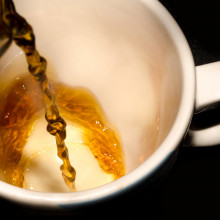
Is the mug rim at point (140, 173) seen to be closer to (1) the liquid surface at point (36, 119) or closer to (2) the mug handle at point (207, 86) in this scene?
(2) the mug handle at point (207, 86)

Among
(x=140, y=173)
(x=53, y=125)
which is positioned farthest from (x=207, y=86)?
(x=53, y=125)

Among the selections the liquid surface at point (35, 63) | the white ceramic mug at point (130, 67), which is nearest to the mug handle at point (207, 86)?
the white ceramic mug at point (130, 67)

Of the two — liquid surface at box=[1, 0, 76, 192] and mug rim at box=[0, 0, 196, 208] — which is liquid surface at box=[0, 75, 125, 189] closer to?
liquid surface at box=[1, 0, 76, 192]

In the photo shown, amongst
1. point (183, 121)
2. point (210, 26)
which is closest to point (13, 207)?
point (183, 121)

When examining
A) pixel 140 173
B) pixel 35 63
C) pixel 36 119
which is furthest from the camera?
pixel 36 119

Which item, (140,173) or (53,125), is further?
(53,125)

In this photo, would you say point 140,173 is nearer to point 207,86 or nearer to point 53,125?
point 207,86
